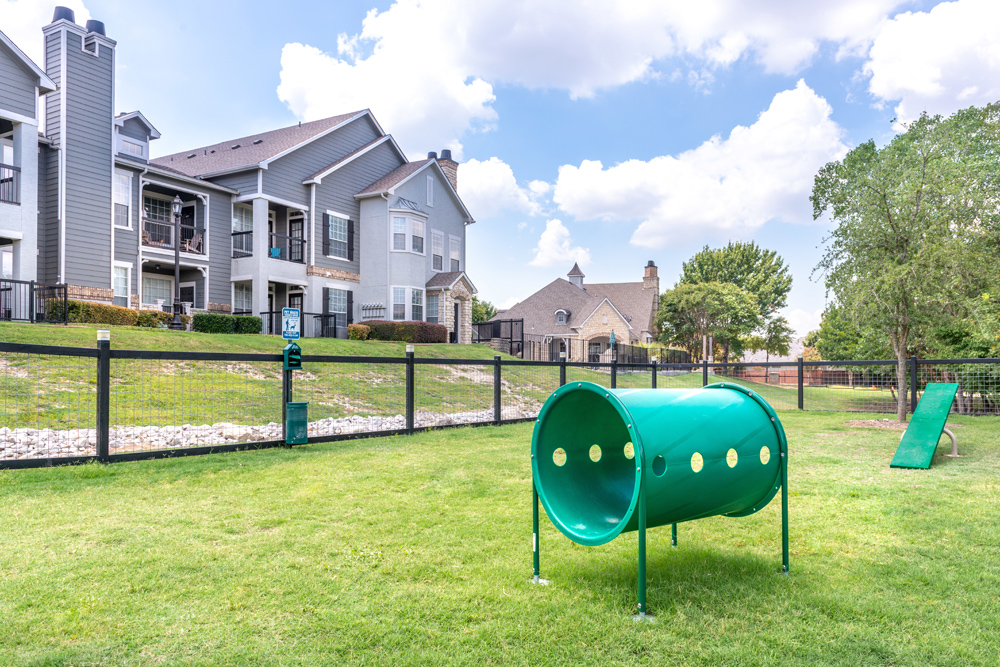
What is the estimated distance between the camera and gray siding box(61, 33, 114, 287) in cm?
1903

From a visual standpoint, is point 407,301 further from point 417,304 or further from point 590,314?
point 590,314

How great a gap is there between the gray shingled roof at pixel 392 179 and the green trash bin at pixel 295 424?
64.1 feet

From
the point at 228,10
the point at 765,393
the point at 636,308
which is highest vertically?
the point at 228,10

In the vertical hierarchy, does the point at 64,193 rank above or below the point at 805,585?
above

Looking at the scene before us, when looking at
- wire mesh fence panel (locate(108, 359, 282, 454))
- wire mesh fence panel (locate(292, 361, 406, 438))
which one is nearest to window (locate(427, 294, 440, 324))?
wire mesh fence panel (locate(292, 361, 406, 438))

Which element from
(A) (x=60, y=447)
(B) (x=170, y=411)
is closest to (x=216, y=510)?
(A) (x=60, y=447)

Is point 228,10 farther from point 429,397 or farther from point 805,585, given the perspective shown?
point 805,585

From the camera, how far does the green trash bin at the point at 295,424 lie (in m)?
8.77

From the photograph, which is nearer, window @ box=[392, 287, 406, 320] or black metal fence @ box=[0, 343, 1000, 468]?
black metal fence @ box=[0, 343, 1000, 468]

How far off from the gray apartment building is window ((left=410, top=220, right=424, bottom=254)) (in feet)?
0.22

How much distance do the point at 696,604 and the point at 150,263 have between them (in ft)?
80.5

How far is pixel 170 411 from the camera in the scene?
998 centimetres

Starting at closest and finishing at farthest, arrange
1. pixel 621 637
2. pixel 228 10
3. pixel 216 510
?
pixel 621 637 < pixel 216 510 < pixel 228 10

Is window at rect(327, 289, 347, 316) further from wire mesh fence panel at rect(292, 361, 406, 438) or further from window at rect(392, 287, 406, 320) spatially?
wire mesh fence panel at rect(292, 361, 406, 438)
